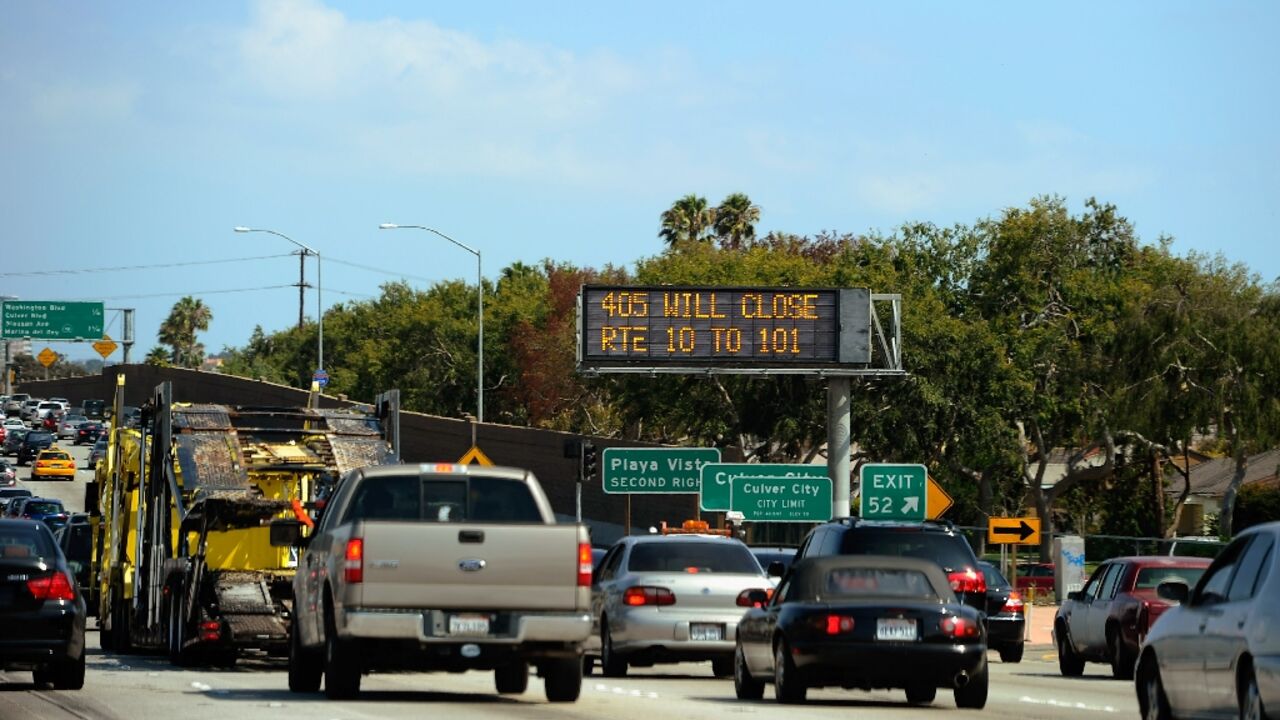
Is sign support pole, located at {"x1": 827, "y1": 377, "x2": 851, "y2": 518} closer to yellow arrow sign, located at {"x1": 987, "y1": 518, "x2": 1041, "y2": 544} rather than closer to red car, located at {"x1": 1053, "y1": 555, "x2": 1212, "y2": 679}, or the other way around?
yellow arrow sign, located at {"x1": 987, "y1": 518, "x2": 1041, "y2": 544}

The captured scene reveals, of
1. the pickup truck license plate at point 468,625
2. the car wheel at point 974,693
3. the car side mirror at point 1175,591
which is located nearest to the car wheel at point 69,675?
the pickup truck license plate at point 468,625

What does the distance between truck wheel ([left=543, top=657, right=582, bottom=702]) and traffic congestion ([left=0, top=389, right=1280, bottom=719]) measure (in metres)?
0.02

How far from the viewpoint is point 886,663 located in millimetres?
17266

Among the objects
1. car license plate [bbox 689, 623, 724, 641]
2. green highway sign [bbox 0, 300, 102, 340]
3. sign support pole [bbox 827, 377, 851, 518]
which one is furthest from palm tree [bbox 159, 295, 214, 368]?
car license plate [bbox 689, 623, 724, 641]

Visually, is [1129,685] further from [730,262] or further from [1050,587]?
[730,262]

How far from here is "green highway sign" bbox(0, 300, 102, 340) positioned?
Answer: 361ft

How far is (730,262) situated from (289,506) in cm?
5357

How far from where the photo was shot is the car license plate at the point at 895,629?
57.0ft

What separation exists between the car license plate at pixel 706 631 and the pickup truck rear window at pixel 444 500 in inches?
220

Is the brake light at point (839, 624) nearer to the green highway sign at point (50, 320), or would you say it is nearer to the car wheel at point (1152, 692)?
the car wheel at point (1152, 692)

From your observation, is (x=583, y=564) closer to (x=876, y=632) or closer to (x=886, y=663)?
(x=876, y=632)

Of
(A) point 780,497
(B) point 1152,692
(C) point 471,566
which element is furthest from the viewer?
(A) point 780,497

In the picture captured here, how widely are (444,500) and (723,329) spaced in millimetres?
27059

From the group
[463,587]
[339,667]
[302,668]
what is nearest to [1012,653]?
[302,668]
